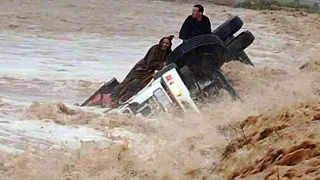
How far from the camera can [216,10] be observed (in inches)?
1271

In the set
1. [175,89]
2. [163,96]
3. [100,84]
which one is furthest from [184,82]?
[100,84]

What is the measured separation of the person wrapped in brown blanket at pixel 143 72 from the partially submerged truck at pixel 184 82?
1.00ft

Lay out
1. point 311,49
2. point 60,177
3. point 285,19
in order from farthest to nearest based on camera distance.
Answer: point 285,19, point 311,49, point 60,177

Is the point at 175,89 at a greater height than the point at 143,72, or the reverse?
the point at 175,89

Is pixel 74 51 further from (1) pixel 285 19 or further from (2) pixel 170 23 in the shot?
(1) pixel 285 19

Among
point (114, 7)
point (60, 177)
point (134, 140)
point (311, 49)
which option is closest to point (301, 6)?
point (114, 7)

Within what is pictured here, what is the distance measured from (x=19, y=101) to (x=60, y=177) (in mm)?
5283

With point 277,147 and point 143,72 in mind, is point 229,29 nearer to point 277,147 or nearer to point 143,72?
point 143,72

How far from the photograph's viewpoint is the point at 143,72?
13.2 meters

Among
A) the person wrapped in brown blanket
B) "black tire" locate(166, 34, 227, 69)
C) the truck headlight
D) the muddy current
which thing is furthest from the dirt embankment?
the person wrapped in brown blanket

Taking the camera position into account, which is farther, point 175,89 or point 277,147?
point 175,89

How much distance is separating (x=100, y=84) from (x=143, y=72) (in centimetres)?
312

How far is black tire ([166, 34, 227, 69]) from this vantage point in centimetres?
1230

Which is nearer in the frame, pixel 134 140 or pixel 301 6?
pixel 134 140
